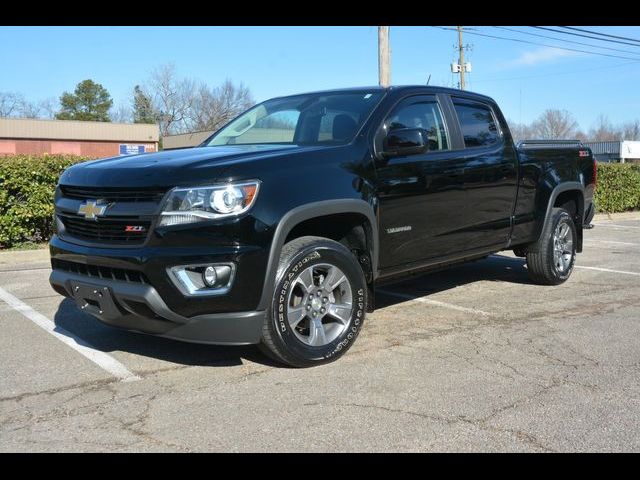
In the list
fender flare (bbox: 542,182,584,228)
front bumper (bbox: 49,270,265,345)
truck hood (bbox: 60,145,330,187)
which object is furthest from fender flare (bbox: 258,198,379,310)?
fender flare (bbox: 542,182,584,228)

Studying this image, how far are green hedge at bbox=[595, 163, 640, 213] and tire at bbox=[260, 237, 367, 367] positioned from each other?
16253 millimetres

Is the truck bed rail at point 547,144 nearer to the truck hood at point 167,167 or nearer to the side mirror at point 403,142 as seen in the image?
the side mirror at point 403,142

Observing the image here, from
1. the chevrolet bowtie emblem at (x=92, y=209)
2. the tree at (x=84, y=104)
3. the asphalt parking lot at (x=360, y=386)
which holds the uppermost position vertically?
the tree at (x=84, y=104)

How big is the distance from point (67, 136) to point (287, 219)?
52640 mm

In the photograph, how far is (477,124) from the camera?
6.10 meters

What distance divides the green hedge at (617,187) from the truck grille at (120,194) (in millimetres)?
17342

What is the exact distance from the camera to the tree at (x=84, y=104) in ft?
261

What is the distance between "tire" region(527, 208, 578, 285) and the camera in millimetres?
6980

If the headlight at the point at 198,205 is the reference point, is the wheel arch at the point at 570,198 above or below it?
below

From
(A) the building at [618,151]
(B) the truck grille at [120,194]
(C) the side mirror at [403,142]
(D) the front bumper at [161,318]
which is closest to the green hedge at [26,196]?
(B) the truck grille at [120,194]

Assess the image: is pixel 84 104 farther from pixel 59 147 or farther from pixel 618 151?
pixel 618 151

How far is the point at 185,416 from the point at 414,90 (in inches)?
129
